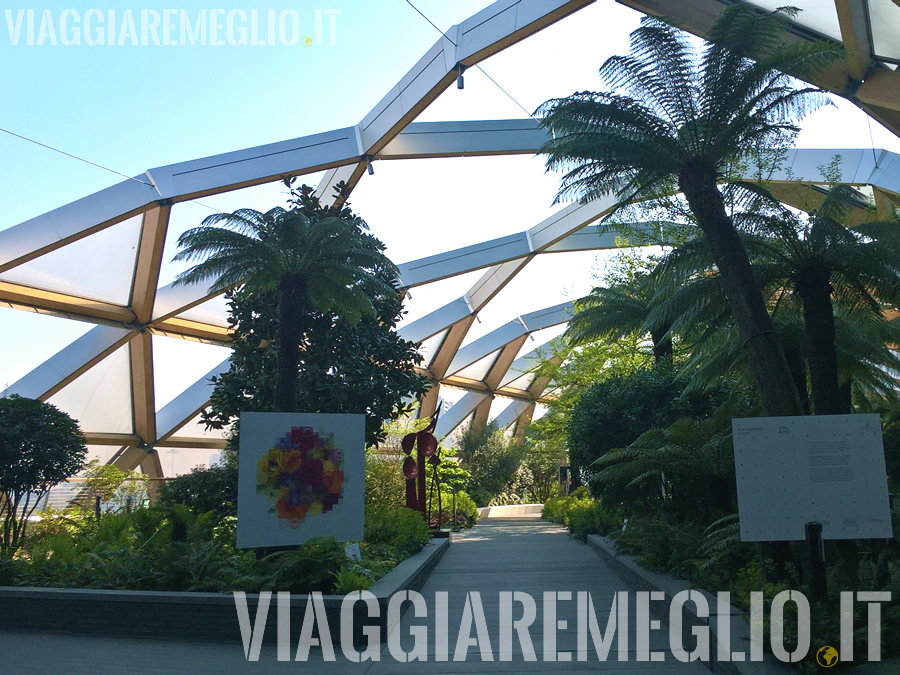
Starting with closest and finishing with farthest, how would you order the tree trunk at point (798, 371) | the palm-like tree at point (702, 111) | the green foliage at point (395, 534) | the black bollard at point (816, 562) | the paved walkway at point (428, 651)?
the black bollard at point (816, 562)
the paved walkway at point (428, 651)
the palm-like tree at point (702, 111)
the tree trunk at point (798, 371)
the green foliage at point (395, 534)

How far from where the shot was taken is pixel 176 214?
14.7 metres

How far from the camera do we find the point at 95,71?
9594mm

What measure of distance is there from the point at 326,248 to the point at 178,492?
7.22 meters

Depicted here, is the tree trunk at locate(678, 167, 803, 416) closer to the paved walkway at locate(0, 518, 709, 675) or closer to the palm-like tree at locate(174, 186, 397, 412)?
the paved walkway at locate(0, 518, 709, 675)

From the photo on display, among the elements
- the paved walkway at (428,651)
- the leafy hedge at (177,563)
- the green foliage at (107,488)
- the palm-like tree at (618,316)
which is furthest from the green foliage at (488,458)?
the paved walkway at (428,651)

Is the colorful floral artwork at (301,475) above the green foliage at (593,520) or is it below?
above

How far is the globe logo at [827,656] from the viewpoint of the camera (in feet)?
13.4

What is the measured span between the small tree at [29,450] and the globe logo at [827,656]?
10490 millimetres

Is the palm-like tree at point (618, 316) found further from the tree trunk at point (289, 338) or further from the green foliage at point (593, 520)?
the tree trunk at point (289, 338)

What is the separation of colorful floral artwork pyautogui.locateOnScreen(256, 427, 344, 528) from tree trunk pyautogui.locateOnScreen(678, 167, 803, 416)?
13.5 ft

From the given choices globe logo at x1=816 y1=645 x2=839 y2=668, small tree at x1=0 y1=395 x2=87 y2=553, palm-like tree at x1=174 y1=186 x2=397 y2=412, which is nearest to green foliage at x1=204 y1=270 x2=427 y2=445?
palm-like tree at x1=174 y1=186 x2=397 y2=412

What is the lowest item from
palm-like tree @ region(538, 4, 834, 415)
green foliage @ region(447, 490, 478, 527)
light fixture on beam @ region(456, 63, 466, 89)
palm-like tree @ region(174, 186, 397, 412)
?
green foliage @ region(447, 490, 478, 527)

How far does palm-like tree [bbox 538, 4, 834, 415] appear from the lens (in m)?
6.67

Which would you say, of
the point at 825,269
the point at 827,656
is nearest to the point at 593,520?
the point at 825,269
